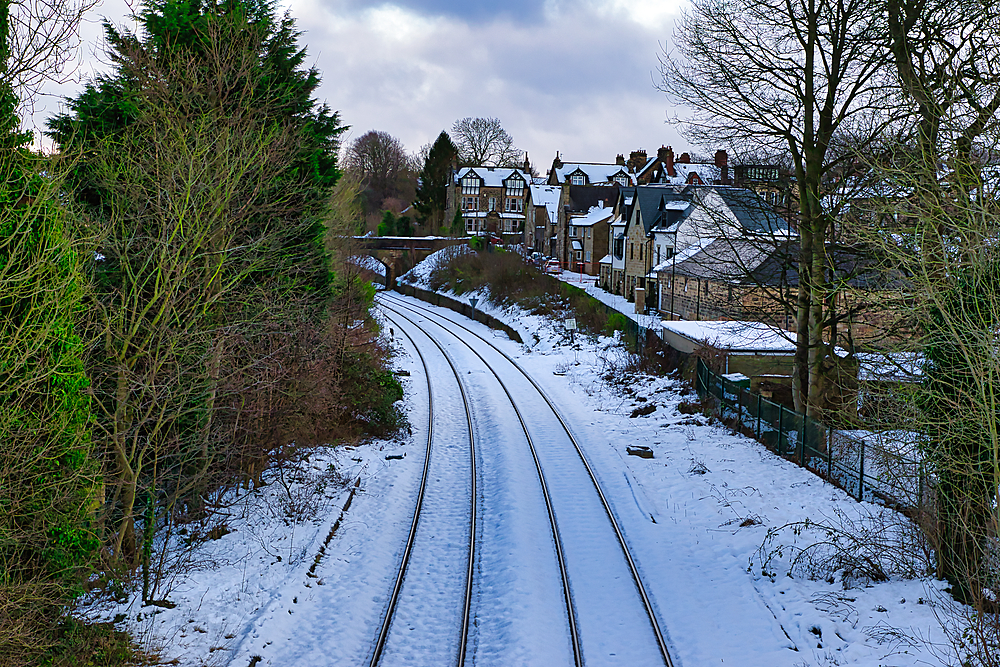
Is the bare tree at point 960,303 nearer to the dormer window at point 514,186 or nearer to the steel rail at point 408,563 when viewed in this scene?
the steel rail at point 408,563

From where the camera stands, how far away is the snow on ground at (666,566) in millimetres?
10047

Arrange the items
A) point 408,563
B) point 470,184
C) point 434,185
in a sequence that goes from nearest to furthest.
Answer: point 408,563, point 434,185, point 470,184

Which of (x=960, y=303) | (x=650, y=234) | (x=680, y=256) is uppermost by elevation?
(x=650, y=234)

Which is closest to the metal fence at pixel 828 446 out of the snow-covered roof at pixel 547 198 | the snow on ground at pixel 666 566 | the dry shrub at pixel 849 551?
the snow on ground at pixel 666 566

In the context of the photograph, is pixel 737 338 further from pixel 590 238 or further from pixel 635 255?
pixel 590 238

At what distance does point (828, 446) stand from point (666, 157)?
263ft

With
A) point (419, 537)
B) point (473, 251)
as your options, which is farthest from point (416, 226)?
point (419, 537)

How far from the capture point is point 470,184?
4035 inches

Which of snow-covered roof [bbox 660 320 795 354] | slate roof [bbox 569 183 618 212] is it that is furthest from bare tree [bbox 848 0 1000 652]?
slate roof [bbox 569 183 618 212]

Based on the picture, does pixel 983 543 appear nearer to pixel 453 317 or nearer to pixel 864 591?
pixel 864 591

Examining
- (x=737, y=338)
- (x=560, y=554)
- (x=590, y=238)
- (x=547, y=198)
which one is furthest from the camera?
(x=547, y=198)

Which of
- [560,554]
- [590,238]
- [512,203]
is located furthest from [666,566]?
[512,203]

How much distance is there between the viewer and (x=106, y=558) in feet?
34.4

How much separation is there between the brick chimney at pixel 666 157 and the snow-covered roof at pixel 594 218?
2013 cm
